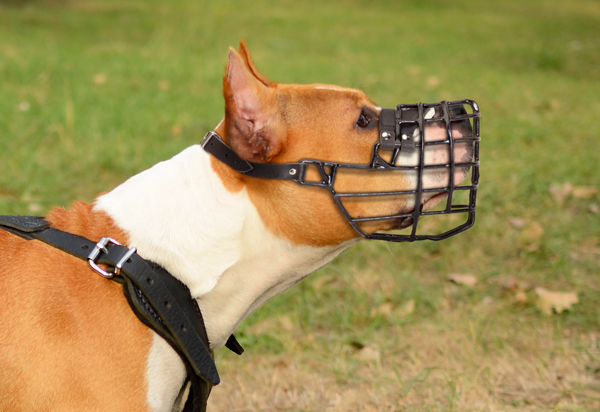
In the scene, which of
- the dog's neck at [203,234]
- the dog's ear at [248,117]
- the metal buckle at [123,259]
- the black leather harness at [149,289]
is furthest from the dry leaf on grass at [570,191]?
the metal buckle at [123,259]

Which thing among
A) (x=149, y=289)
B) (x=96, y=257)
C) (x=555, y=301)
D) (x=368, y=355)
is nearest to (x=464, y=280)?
(x=555, y=301)

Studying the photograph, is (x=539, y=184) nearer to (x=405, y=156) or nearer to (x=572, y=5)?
(x=405, y=156)

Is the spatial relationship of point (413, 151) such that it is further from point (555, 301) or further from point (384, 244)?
point (384, 244)

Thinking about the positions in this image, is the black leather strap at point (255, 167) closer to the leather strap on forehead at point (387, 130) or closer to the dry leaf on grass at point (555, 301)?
the leather strap on forehead at point (387, 130)

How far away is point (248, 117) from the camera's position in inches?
73.1

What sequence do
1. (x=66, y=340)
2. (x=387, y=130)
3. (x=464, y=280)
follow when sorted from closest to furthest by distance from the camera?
(x=66, y=340) < (x=387, y=130) < (x=464, y=280)

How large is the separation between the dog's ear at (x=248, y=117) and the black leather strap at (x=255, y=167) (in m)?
0.02

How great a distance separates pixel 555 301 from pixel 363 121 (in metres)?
1.78

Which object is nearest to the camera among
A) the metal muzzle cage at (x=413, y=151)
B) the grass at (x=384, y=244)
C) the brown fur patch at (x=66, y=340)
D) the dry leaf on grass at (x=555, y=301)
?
the brown fur patch at (x=66, y=340)

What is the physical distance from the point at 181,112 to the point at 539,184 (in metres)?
3.45

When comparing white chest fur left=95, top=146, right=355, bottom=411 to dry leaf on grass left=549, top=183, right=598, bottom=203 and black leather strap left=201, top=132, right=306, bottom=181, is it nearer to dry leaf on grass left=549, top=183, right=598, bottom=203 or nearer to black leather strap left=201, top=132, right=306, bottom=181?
black leather strap left=201, top=132, right=306, bottom=181

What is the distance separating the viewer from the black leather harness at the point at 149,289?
5.73ft

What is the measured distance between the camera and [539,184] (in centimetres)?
441

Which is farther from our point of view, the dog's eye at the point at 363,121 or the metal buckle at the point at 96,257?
the dog's eye at the point at 363,121
